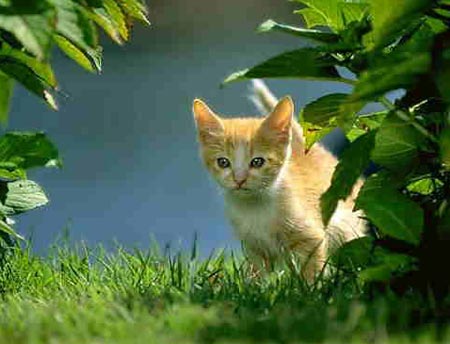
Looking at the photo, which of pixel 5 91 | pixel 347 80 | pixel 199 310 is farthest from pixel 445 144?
pixel 5 91

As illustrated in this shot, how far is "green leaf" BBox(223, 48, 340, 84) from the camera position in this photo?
2551 mm

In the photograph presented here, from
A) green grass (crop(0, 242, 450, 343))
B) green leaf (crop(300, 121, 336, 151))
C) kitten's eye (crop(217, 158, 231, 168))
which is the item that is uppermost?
green leaf (crop(300, 121, 336, 151))

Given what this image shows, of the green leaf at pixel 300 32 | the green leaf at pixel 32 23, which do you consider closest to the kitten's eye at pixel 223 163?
the green leaf at pixel 300 32

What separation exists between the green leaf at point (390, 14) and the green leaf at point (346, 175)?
0.36 m

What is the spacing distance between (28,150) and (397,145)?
130cm

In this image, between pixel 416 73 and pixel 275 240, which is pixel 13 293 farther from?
pixel 416 73

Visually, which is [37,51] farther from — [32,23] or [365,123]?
[365,123]

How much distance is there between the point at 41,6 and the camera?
7.43 feet

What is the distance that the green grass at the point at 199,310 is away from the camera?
215 centimetres

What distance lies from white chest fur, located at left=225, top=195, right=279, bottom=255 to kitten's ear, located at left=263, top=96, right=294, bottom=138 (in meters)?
0.24

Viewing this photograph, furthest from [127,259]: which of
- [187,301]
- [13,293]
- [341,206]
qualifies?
[187,301]

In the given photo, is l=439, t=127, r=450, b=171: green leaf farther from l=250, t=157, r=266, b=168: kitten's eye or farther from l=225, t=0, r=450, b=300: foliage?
l=250, t=157, r=266, b=168: kitten's eye

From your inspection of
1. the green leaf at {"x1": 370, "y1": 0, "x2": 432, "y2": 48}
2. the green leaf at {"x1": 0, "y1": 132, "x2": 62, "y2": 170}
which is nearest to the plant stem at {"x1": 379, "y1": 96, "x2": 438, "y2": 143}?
the green leaf at {"x1": 370, "y1": 0, "x2": 432, "y2": 48}

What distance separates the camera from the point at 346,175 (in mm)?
2639
